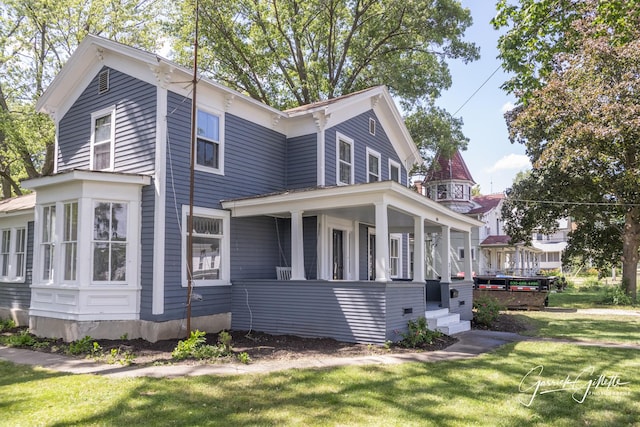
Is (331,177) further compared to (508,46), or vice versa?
(331,177)

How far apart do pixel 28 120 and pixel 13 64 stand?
475cm

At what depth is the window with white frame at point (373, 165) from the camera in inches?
602

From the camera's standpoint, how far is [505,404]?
548 centimetres

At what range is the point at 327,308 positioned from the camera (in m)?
9.72

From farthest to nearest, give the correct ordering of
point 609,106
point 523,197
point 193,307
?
point 523,197, point 609,106, point 193,307

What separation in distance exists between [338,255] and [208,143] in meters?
4.90

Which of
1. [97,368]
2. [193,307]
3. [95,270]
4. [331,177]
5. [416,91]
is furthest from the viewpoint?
[416,91]

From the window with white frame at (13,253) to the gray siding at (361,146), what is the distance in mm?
8752


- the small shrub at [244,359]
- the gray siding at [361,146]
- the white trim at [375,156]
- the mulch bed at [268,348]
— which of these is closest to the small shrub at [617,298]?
the gray siding at [361,146]

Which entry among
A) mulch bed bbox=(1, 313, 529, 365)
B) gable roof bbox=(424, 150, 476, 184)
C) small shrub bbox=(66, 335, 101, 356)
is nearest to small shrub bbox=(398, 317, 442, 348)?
mulch bed bbox=(1, 313, 529, 365)

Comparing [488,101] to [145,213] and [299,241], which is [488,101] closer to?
[299,241]

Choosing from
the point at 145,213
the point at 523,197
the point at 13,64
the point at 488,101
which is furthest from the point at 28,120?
the point at 523,197

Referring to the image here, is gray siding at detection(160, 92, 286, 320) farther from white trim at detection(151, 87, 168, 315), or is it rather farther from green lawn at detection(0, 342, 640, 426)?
green lawn at detection(0, 342, 640, 426)

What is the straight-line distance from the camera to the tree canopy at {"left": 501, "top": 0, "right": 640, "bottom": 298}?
1828cm
